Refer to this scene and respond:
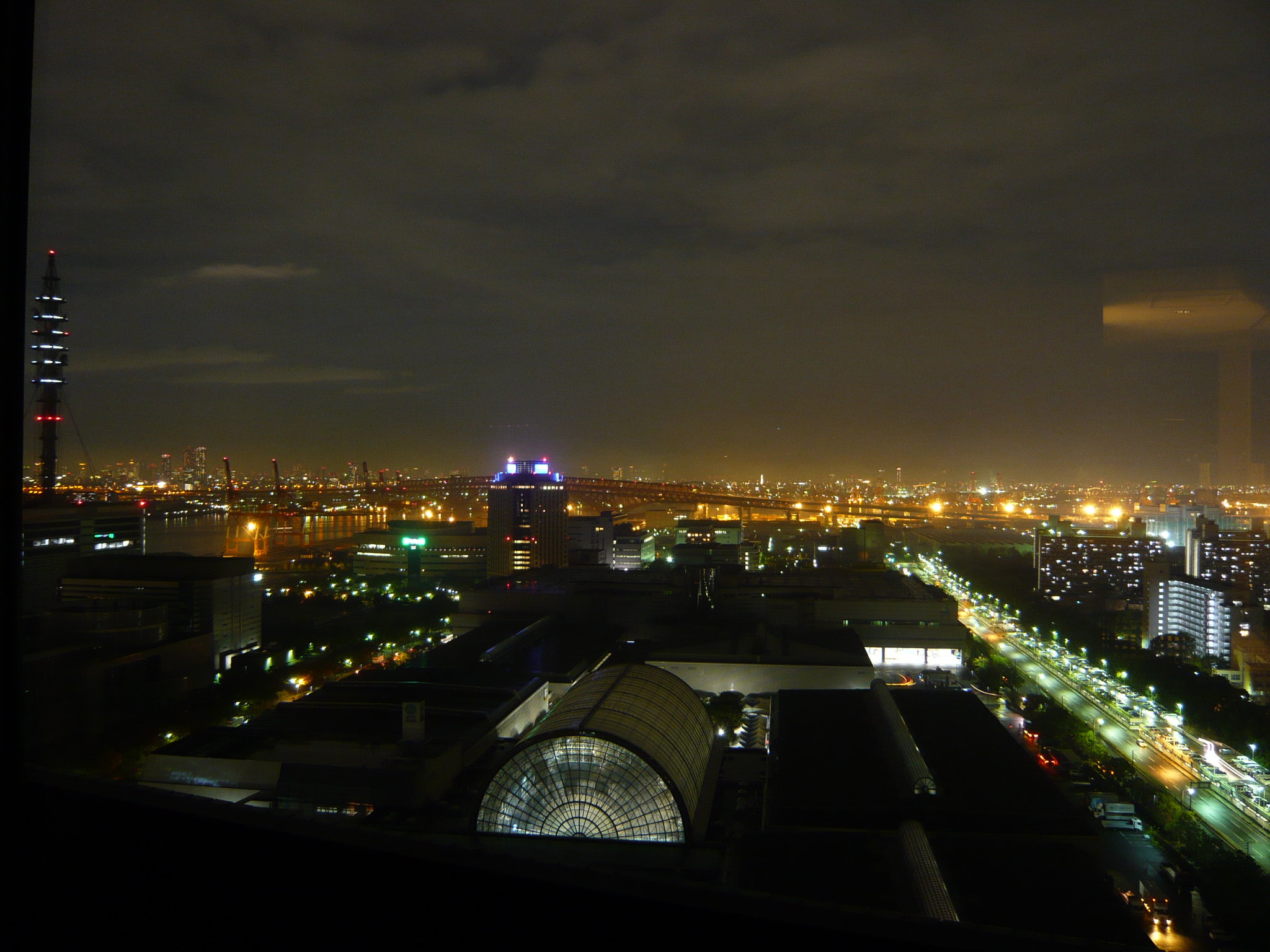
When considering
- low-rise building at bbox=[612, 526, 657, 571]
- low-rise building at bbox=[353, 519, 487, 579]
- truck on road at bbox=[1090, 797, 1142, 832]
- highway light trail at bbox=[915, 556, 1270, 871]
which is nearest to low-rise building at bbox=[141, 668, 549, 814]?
truck on road at bbox=[1090, 797, 1142, 832]

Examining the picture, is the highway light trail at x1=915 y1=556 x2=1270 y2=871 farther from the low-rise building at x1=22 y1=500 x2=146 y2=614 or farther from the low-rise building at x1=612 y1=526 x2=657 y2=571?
the low-rise building at x1=612 y1=526 x2=657 y2=571

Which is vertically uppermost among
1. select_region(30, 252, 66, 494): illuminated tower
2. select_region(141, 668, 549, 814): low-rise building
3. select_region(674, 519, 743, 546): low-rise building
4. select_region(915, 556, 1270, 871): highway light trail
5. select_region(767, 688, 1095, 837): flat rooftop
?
select_region(30, 252, 66, 494): illuminated tower

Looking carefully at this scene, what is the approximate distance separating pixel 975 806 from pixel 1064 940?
9.45 ft

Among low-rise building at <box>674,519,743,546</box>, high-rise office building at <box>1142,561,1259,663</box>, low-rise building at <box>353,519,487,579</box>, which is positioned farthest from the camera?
low-rise building at <box>674,519,743,546</box>

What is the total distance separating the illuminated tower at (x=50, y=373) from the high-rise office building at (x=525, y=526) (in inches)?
419

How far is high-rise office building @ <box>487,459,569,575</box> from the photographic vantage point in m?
13.5

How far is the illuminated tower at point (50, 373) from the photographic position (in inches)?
57.0

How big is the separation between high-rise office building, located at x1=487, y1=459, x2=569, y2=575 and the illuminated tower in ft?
34.9

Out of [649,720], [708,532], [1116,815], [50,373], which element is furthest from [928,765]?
[708,532]

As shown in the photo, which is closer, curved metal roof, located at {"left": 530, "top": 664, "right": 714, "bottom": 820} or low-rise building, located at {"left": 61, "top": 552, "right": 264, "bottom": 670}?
curved metal roof, located at {"left": 530, "top": 664, "right": 714, "bottom": 820}

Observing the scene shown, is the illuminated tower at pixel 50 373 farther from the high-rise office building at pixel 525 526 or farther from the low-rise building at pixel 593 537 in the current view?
the low-rise building at pixel 593 537

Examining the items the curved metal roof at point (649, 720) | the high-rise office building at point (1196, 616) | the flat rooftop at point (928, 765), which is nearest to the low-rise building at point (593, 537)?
the high-rise office building at point (1196, 616)

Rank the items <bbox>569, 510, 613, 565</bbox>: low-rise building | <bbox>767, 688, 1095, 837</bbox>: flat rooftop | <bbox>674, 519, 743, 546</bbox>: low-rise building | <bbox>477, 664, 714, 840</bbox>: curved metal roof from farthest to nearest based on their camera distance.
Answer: <bbox>674, 519, 743, 546</bbox>: low-rise building
<bbox>569, 510, 613, 565</bbox>: low-rise building
<bbox>767, 688, 1095, 837</bbox>: flat rooftop
<bbox>477, 664, 714, 840</bbox>: curved metal roof

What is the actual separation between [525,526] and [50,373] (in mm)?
11652
